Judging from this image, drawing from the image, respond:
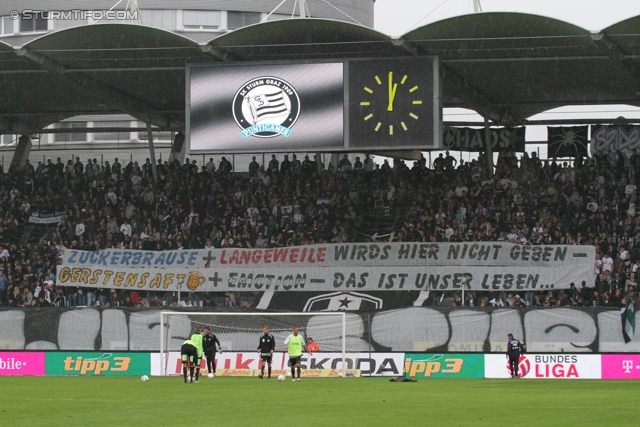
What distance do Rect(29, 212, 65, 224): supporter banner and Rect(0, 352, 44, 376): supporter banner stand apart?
367 inches

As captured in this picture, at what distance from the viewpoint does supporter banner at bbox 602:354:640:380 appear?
27672 millimetres

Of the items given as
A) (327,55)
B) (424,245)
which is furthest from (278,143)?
(424,245)

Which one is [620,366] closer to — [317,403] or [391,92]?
[391,92]

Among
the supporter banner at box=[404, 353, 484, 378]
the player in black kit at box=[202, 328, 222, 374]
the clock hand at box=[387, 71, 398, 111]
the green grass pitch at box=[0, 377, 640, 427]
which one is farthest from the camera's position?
the clock hand at box=[387, 71, 398, 111]

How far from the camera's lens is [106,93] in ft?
121

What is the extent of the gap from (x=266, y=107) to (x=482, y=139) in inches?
523

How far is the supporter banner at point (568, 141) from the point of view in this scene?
40375 millimetres

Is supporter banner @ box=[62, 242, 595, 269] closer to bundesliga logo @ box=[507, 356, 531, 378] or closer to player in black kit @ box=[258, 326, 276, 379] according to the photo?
bundesliga logo @ box=[507, 356, 531, 378]

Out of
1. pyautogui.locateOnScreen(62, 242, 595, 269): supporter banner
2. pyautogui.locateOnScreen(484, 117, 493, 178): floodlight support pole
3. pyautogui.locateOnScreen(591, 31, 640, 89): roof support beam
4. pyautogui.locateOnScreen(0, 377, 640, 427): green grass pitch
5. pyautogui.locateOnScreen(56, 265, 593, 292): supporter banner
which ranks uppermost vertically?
pyautogui.locateOnScreen(591, 31, 640, 89): roof support beam

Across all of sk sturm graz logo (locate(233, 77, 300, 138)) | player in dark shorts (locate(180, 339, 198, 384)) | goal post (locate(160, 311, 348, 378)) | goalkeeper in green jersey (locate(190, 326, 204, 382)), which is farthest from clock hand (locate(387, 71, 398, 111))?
player in dark shorts (locate(180, 339, 198, 384))

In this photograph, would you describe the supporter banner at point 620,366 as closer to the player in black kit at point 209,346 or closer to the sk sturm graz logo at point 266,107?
the player in black kit at point 209,346

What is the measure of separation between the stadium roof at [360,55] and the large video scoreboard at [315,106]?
897 mm

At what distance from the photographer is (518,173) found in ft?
121

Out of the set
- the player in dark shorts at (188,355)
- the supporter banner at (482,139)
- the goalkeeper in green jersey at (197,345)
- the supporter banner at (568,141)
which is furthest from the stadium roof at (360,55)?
the player in dark shorts at (188,355)
